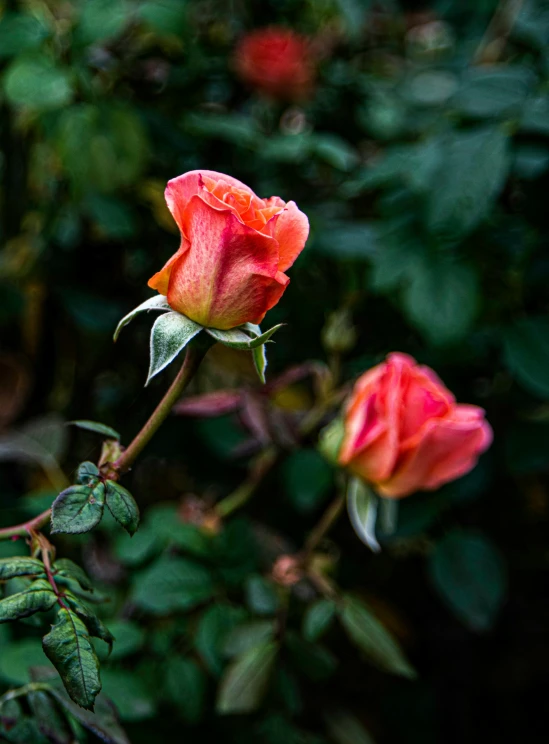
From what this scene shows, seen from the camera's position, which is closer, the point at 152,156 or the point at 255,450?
the point at 255,450

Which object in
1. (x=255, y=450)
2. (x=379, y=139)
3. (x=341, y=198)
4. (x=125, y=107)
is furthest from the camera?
(x=379, y=139)

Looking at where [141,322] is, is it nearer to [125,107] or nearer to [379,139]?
[125,107]

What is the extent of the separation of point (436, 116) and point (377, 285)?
1.43ft

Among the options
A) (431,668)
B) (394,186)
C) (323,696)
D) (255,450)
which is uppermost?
(394,186)

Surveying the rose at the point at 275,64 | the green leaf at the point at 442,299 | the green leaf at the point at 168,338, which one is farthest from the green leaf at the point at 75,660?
the rose at the point at 275,64

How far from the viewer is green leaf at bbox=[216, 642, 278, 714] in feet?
2.05

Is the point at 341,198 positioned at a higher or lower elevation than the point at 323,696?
higher

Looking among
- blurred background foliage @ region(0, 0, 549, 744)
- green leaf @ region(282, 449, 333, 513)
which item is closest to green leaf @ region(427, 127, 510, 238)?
blurred background foliage @ region(0, 0, 549, 744)

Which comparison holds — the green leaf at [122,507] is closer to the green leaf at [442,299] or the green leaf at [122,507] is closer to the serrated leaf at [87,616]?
the serrated leaf at [87,616]

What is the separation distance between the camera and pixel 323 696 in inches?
38.7

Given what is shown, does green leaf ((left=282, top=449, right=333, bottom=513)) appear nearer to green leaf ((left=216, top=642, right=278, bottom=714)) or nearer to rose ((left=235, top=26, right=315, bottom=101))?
green leaf ((left=216, top=642, right=278, bottom=714))

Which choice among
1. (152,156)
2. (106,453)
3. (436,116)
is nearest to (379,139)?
(436,116)

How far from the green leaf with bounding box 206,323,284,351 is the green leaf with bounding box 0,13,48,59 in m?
0.55

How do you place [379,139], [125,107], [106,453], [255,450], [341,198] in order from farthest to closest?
[379,139], [341,198], [125,107], [255,450], [106,453]
